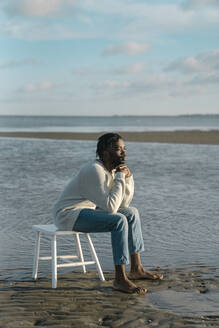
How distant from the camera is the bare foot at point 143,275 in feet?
17.4

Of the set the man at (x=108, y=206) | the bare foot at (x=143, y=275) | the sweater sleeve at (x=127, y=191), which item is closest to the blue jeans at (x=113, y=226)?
the man at (x=108, y=206)

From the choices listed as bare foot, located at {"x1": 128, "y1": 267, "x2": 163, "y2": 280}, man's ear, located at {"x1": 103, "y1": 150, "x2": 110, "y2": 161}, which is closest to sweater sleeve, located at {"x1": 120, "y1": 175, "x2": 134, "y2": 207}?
man's ear, located at {"x1": 103, "y1": 150, "x2": 110, "y2": 161}

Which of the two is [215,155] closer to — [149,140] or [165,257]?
[149,140]

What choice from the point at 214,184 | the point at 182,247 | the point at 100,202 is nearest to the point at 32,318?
the point at 100,202

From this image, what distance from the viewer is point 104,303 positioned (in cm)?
461

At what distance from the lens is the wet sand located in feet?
13.6

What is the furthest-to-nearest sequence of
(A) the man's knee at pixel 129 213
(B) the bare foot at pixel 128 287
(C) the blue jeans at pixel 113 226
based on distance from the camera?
(A) the man's knee at pixel 129 213
(C) the blue jeans at pixel 113 226
(B) the bare foot at pixel 128 287

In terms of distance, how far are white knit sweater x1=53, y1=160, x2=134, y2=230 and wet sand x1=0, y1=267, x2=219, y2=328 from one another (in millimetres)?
628

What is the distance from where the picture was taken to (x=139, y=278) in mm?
5363

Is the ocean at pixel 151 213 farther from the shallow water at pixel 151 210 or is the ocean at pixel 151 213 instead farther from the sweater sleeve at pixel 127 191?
the sweater sleeve at pixel 127 191

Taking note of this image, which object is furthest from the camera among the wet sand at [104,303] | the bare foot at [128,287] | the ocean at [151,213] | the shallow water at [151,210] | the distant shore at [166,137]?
the distant shore at [166,137]

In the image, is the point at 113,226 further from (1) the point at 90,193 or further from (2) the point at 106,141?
(2) the point at 106,141

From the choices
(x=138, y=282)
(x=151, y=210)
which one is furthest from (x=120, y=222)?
(x=151, y=210)

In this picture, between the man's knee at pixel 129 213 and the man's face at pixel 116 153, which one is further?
the man's knee at pixel 129 213
